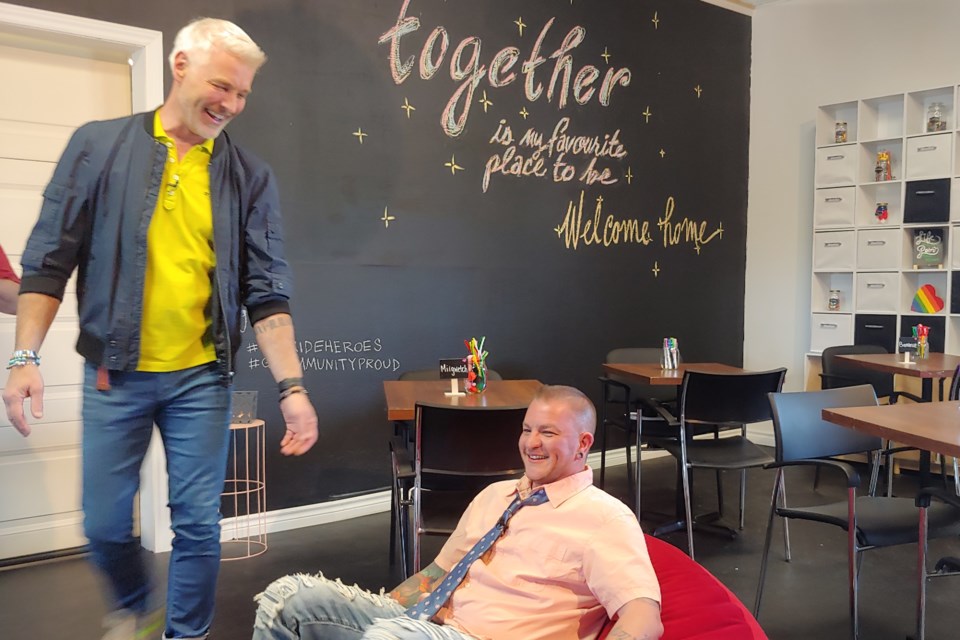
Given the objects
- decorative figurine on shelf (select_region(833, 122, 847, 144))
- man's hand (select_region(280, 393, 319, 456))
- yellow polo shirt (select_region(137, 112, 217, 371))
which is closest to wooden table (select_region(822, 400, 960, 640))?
man's hand (select_region(280, 393, 319, 456))

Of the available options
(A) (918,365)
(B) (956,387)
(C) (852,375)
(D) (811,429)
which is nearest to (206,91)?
(D) (811,429)

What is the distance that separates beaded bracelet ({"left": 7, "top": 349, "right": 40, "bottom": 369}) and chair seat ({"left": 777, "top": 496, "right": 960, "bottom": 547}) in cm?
229

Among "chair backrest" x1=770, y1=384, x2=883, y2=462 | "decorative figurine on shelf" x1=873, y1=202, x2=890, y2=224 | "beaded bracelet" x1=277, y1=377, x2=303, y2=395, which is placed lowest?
"chair backrest" x1=770, y1=384, x2=883, y2=462

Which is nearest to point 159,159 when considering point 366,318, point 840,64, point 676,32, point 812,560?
point 366,318

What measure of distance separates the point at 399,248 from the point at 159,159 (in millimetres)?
2594

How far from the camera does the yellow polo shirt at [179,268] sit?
1563 mm

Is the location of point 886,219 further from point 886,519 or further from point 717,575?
point 886,519

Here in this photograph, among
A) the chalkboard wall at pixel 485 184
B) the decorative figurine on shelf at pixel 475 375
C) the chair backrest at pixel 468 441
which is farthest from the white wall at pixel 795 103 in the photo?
the chair backrest at pixel 468 441

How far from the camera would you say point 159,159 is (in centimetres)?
157

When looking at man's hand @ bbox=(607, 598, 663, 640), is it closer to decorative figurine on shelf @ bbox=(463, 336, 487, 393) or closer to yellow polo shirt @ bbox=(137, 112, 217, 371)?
yellow polo shirt @ bbox=(137, 112, 217, 371)

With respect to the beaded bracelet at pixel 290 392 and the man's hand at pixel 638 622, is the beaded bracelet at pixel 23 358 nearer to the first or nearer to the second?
the beaded bracelet at pixel 290 392

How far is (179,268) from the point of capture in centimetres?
159

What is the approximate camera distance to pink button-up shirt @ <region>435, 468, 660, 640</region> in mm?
1405

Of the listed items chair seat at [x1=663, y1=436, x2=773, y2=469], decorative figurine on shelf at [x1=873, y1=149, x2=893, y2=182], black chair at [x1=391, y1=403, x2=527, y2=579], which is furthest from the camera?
decorative figurine on shelf at [x1=873, y1=149, x2=893, y2=182]
